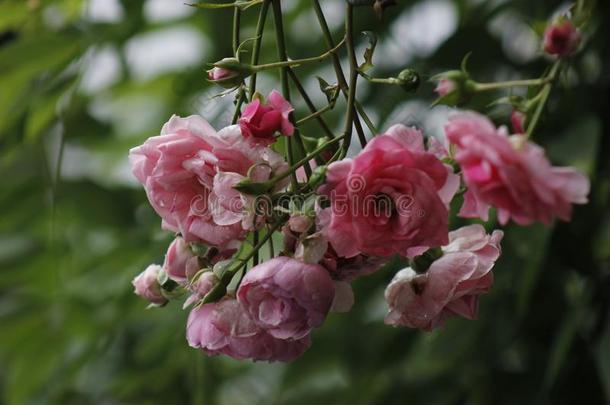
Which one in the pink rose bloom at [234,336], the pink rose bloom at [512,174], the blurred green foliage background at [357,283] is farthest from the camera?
the blurred green foliage background at [357,283]

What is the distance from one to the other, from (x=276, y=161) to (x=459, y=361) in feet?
1.96

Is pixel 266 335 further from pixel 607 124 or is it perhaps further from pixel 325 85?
pixel 607 124

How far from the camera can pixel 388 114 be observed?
2.65ft

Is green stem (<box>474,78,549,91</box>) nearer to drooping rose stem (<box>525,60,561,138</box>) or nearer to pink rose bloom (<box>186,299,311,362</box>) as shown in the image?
drooping rose stem (<box>525,60,561,138</box>)

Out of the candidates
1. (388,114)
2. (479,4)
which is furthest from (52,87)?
(479,4)

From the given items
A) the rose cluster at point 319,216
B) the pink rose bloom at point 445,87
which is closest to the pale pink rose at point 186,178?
the rose cluster at point 319,216

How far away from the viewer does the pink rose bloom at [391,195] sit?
407 millimetres

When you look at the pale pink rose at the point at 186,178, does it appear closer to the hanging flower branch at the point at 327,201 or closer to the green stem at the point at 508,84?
the hanging flower branch at the point at 327,201

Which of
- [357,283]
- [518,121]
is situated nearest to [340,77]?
[518,121]

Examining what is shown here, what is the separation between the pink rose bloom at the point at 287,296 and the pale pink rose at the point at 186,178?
0.09ft

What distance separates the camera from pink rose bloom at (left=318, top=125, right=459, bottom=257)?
41 cm

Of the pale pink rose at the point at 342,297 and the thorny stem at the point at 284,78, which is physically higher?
the thorny stem at the point at 284,78

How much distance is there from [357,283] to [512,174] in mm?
627

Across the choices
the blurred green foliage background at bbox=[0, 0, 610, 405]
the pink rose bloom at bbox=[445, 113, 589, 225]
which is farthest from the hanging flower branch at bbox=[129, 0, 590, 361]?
the blurred green foliage background at bbox=[0, 0, 610, 405]
